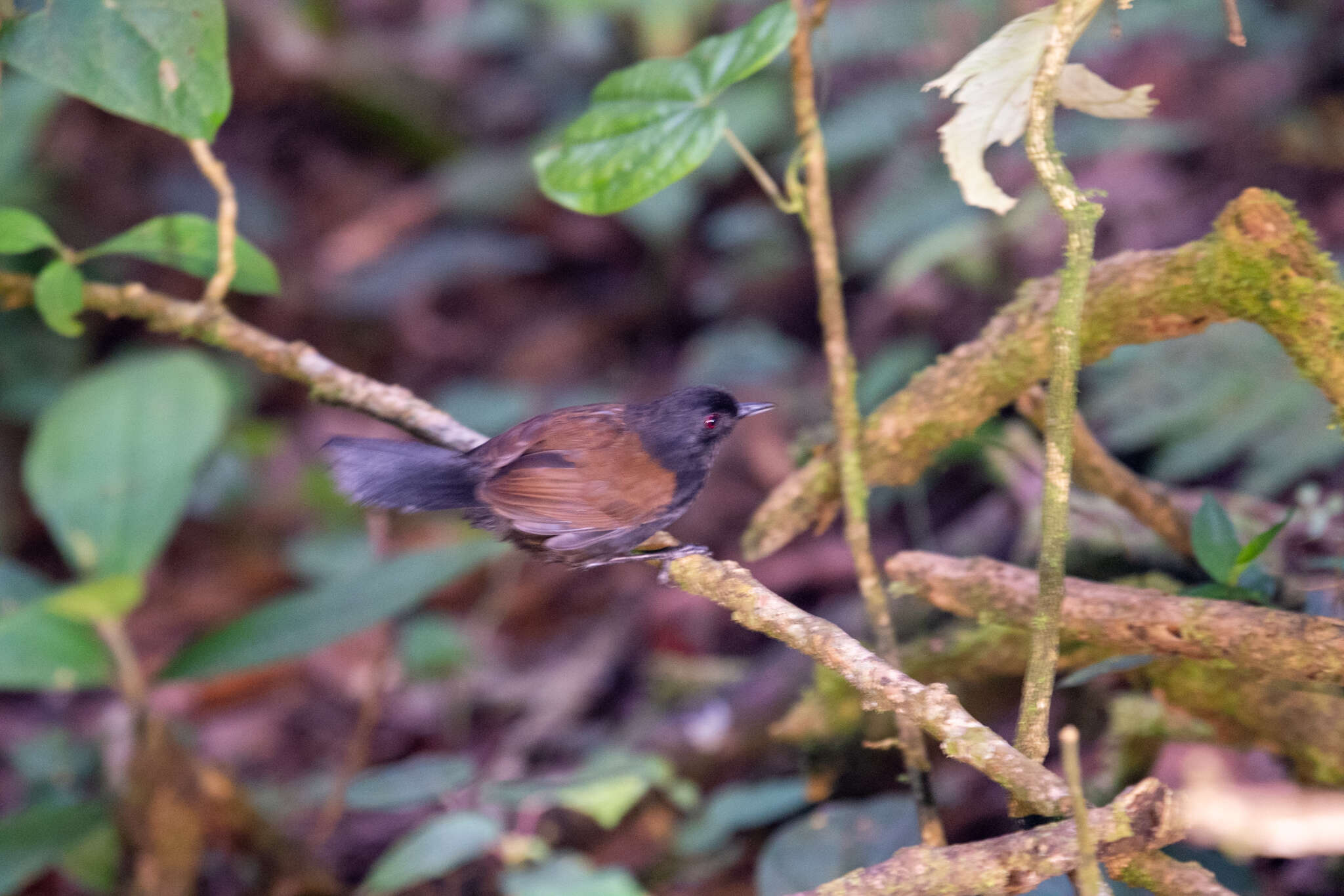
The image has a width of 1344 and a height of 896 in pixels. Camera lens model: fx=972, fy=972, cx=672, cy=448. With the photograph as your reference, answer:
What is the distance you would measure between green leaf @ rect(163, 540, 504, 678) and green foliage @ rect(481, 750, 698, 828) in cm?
56

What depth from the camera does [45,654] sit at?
239 cm

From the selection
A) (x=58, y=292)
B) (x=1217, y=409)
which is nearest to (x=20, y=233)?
(x=58, y=292)

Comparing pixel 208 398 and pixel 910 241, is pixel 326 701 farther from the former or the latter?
pixel 910 241

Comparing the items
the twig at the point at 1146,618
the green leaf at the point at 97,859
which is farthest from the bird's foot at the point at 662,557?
the green leaf at the point at 97,859

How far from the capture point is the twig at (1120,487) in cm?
171

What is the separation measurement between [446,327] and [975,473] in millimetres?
4118

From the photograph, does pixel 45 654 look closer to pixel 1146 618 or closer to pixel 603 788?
pixel 603 788

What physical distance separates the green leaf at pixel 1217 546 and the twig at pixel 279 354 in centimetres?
115

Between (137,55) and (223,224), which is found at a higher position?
(137,55)

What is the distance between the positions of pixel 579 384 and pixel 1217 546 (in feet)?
14.8

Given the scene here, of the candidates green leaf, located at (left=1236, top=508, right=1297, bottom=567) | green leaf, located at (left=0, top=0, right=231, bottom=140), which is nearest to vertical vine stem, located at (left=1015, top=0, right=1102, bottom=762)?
green leaf, located at (left=1236, top=508, right=1297, bottom=567)

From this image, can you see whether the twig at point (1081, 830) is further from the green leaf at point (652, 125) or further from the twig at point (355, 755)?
the twig at point (355, 755)

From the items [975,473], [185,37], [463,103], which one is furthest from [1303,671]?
[463,103]

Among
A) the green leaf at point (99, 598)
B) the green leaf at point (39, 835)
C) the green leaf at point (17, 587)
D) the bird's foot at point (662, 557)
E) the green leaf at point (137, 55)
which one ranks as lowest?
the green leaf at point (39, 835)
